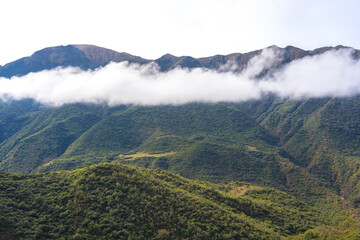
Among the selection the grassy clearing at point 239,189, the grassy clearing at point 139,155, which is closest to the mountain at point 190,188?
the grassy clearing at point 139,155

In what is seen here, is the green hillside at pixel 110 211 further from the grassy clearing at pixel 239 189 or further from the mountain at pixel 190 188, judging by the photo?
the grassy clearing at pixel 239 189

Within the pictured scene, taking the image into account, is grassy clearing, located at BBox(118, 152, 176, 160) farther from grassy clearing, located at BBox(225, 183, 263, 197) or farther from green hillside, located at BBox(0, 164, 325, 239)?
green hillside, located at BBox(0, 164, 325, 239)

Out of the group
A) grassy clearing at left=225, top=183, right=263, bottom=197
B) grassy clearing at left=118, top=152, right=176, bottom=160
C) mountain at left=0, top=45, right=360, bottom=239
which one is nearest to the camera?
mountain at left=0, top=45, right=360, bottom=239

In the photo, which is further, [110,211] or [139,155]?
[139,155]

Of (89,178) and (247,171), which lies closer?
(89,178)

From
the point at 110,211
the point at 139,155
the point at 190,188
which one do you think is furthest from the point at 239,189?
the point at 139,155

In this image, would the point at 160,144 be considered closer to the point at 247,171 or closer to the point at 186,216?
the point at 247,171

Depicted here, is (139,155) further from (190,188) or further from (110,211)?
(110,211)

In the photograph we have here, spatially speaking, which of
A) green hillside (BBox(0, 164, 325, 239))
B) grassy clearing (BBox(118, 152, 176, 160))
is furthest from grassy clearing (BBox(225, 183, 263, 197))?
grassy clearing (BBox(118, 152, 176, 160))

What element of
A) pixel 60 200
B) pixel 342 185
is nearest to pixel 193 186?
pixel 60 200
